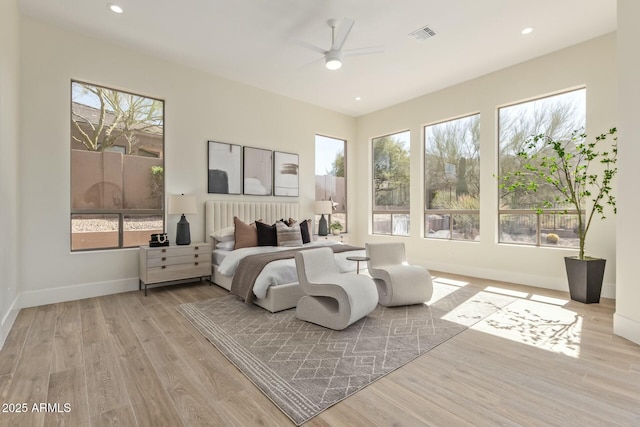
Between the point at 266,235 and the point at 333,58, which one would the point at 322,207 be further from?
the point at 333,58

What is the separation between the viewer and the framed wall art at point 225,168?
A: 5.07 meters

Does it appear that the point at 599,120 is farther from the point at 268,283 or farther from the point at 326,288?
the point at 268,283

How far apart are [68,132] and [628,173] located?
6195mm

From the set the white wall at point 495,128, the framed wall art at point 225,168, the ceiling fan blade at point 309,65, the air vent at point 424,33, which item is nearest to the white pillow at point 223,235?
the framed wall art at point 225,168

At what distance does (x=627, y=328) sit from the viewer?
2713 mm

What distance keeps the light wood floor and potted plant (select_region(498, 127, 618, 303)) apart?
0.84 m

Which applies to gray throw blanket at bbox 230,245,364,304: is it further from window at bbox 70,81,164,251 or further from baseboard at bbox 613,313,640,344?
baseboard at bbox 613,313,640,344

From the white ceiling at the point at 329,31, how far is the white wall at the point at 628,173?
2.88ft

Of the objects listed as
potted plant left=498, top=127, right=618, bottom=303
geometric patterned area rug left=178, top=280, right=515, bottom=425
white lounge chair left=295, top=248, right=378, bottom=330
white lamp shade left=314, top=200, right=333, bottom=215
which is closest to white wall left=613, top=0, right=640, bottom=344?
potted plant left=498, top=127, right=618, bottom=303

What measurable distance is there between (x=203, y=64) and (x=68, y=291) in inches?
147

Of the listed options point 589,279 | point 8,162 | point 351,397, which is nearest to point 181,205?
point 8,162

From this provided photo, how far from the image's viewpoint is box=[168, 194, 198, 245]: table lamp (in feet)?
14.5

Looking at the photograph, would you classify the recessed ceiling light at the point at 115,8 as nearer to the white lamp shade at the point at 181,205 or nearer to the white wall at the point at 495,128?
the white lamp shade at the point at 181,205

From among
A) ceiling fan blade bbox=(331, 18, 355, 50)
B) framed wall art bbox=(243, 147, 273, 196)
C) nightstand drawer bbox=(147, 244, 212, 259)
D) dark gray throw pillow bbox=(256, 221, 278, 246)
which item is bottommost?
nightstand drawer bbox=(147, 244, 212, 259)
